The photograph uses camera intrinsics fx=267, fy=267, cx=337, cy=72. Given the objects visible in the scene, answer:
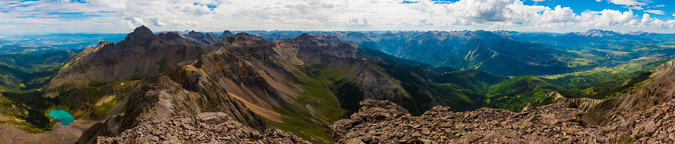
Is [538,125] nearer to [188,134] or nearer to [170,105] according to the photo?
[188,134]

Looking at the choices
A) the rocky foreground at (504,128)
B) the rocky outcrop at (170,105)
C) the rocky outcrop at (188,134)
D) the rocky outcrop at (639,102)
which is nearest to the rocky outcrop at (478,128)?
the rocky foreground at (504,128)

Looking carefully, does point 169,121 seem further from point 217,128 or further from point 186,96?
point 186,96

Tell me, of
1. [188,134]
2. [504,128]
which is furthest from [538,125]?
[188,134]

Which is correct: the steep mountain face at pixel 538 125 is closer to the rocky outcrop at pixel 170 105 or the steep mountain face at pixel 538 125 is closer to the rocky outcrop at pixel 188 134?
the rocky outcrop at pixel 188 134

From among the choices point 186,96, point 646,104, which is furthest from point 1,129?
point 646,104

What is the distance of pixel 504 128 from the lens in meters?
37.3

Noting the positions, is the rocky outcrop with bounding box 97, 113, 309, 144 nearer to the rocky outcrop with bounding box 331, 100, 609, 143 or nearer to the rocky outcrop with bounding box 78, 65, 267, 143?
the rocky outcrop with bounding box 78, 65, 267, 143

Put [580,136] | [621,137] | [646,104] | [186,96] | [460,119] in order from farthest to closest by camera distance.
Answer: [186,96]
[460,119]
[646,104]
[580,136]
[621,137]

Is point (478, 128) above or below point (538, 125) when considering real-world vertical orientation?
below

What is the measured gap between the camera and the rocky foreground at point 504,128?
25.3m

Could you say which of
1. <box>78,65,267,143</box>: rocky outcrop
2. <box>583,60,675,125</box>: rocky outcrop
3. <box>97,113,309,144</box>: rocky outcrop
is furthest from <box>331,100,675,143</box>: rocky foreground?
<box>78,65,267,143</box>: rocky outcrop

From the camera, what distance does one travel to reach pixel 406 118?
5050 centimetres

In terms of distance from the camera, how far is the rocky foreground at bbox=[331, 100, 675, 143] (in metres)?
25.3

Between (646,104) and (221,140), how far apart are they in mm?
63580
